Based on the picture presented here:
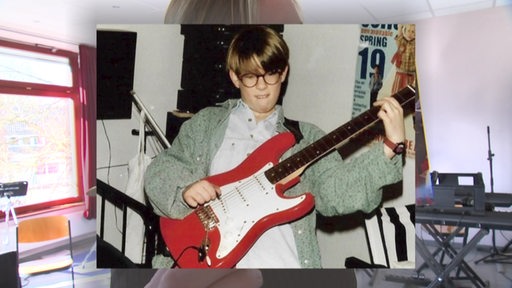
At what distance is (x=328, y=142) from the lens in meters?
1.76

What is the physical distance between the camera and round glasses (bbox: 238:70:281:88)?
69.9 inches

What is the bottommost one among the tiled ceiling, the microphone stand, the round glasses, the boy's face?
the microphone stand

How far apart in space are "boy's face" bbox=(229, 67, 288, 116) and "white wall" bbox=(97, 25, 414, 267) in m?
0.04

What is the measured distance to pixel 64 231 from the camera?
2527mm

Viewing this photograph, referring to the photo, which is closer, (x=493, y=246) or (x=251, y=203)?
(x=251, y=203)

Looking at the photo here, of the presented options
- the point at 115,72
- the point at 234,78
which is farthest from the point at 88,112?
the point at 234,78

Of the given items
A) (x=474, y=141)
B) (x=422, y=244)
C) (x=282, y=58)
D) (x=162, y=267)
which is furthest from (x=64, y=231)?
(x=474, y=141)

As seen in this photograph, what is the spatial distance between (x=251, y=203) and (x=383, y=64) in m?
0.66

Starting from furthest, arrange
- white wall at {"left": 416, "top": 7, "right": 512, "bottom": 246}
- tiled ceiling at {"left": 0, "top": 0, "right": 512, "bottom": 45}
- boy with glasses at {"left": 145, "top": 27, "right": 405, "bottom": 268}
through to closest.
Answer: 1. white wall at {"left": 416, "top": 7, "right": 512, "bottom": 246}
2. tiled ceiling at {"left": 0, "top": 0, "right": 512, "bottom": 45}
3. boy with glasses at {"left": 145, "top": 27, "right": 405, "bottom": 268}

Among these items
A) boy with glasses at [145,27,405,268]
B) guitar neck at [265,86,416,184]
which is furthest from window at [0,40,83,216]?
guitar neck at [265,86,416,184]

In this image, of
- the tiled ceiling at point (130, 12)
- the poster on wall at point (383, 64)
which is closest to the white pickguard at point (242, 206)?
the poster on wall at point (383, 64)

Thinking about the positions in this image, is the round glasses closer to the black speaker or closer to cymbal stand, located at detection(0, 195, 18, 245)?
the black speaker

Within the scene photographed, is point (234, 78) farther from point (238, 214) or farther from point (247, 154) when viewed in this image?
point (238, 214)

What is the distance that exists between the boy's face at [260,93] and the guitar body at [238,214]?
4.5 inches
